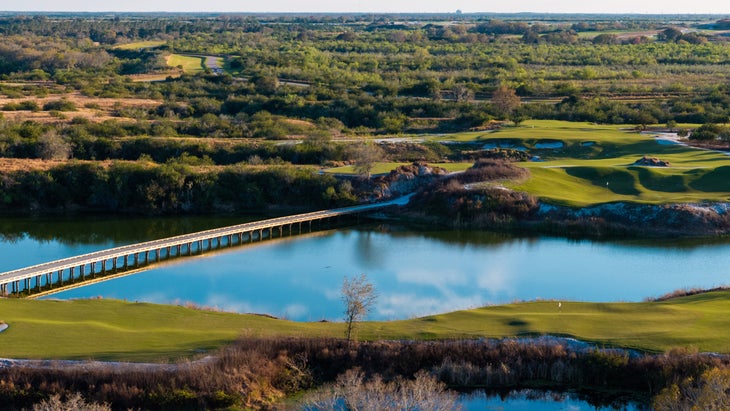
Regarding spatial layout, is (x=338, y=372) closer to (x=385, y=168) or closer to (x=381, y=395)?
(x=381, y=395)

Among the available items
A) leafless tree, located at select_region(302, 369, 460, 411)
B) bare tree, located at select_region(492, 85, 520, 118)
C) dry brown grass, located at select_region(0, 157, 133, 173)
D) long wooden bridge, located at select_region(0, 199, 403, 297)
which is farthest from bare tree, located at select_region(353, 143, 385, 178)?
leafless tree, located at select_region(302, 369, 460, 411)

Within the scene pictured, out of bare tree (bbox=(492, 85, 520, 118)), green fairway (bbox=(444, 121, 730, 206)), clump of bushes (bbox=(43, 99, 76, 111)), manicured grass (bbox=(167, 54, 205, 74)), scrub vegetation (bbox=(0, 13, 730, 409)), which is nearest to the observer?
scrub vegetation (bbox=(0, 13, 730, 409))

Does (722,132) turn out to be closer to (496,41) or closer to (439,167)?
(439,167)

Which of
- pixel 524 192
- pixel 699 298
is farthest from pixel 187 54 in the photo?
pixel 699 298

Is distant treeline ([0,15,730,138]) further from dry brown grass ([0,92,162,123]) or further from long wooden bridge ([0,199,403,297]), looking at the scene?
long wooden bridge ([0,199,403,297])

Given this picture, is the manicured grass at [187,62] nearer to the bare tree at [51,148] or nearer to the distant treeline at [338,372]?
the bare tree at [51,148]

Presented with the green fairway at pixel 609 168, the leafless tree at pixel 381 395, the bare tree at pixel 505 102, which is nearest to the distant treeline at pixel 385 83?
the bare tree at pixel 505 102

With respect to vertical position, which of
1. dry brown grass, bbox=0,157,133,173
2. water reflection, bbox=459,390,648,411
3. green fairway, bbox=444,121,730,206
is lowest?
dry brown grass, bbox=0,157,133,173
